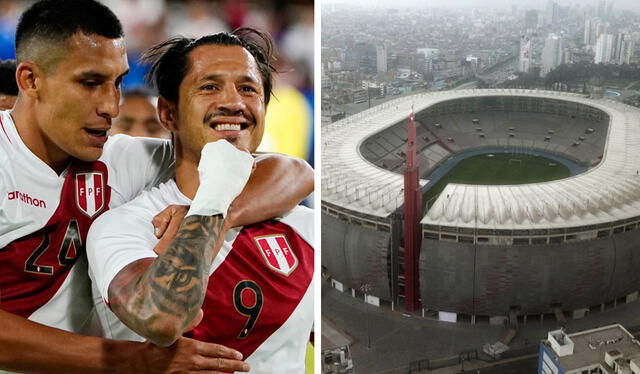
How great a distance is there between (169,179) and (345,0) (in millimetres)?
900

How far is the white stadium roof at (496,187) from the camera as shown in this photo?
81.9 inches

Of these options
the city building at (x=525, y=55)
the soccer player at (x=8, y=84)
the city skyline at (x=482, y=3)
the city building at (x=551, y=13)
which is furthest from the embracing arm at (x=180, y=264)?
the city building at (x=551, y=13)

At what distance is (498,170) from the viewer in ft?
7.08

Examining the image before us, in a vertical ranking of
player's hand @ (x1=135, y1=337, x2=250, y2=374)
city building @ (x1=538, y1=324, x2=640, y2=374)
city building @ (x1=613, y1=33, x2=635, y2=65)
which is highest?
city building @ (x1=613, y1=33, x2=635, y2=65)

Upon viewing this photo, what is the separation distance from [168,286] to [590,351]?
61.0 inches

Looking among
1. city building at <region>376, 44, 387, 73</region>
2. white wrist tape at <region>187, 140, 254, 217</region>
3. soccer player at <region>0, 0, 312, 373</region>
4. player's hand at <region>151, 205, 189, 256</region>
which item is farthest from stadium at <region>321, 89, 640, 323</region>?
soccer player at <region>0, 0, 312, 373</region>

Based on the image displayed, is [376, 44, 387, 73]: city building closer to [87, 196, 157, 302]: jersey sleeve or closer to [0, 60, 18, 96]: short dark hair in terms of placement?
[87, 196, 157, 302]: jersey sleeve

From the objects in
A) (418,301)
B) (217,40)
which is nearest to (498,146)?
(418,301)

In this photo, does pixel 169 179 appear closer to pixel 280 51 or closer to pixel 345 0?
pixel 280 51

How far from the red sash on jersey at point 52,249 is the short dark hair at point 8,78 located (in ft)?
0.87

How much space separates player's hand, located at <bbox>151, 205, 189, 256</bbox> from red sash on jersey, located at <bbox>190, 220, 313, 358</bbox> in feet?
→ 0.60

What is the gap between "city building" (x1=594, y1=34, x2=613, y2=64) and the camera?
211 centimetres

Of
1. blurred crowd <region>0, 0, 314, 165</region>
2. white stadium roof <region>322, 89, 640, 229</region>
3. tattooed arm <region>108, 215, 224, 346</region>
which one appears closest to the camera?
tattooed arm <region>108, 215, 224, 346</region>

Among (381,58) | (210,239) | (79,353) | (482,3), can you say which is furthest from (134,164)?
(482,3)
